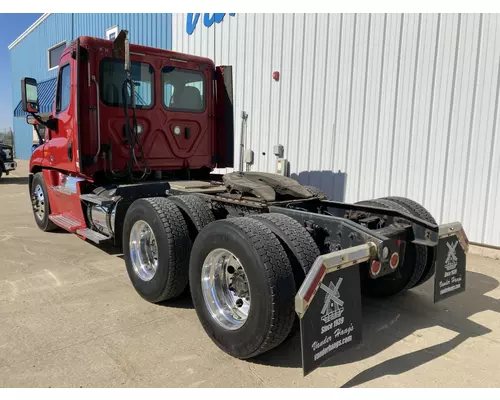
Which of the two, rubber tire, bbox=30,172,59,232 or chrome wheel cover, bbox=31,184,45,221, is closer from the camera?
rubber tire, bbox=30,172,59,232

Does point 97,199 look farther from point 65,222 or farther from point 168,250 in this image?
point 168,250

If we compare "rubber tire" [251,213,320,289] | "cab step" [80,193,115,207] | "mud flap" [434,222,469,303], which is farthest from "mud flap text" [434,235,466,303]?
"cab step" [80,193,115,207]

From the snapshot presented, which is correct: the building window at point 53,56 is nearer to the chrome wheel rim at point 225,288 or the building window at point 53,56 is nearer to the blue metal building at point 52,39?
the blue metal building at point 52,39

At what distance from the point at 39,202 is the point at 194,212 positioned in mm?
4574

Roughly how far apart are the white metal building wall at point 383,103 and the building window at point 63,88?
418 cm

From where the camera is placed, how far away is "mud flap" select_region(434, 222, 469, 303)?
11.0ft

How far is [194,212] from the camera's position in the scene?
4.05 m

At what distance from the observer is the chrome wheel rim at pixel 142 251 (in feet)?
14.3

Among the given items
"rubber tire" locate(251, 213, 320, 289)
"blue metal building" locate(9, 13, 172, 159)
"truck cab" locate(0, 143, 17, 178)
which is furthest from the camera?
"truck cab" locate(0, 143, 17, 178)

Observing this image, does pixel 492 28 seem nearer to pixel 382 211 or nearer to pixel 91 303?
pixel 382 211

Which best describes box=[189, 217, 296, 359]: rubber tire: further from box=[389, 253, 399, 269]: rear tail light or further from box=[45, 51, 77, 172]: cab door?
box=[45, 51, 77, 172]: cab door

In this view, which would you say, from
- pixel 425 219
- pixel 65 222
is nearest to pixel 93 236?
pixel 65 222

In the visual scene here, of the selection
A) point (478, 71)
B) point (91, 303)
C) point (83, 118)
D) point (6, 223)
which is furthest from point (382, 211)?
point (6, 223)

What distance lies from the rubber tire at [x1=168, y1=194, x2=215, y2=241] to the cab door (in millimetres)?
2238
